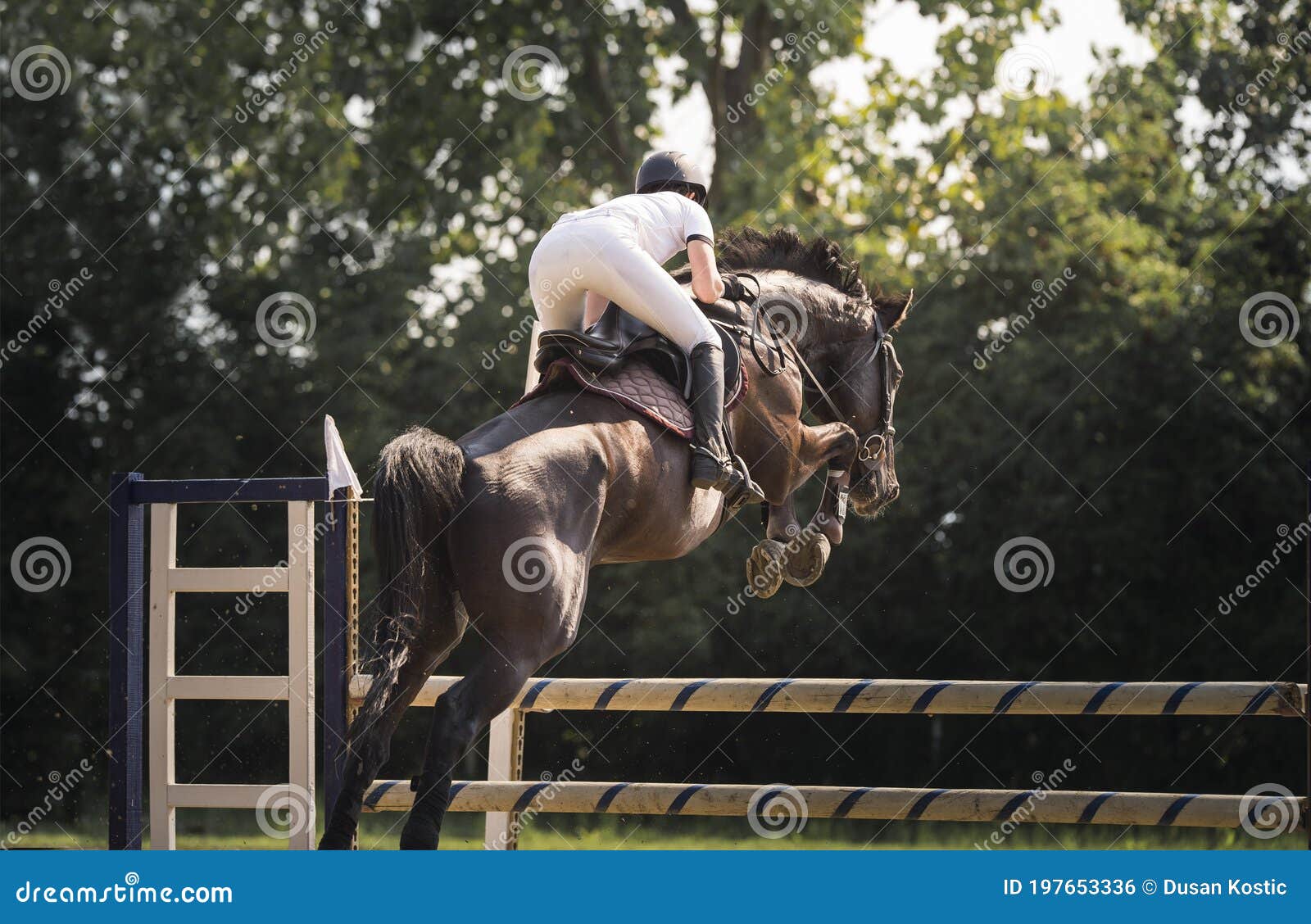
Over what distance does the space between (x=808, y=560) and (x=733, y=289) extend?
107 centimetres

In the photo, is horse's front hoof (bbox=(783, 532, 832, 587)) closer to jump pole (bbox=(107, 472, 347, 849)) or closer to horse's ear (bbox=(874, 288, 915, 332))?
horse's ear (bbox=(874, 288, 915, 332))

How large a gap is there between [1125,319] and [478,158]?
7.37 metres

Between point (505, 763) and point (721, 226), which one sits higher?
point (721, 226)

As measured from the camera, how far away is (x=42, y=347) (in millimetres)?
14438

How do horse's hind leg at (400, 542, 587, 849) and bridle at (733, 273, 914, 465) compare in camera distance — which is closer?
horse's hind leg at (400, 542, 587, 849)

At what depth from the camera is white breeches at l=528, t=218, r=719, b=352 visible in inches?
185

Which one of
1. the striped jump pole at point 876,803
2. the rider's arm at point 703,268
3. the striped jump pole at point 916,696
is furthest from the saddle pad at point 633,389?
the striped jump pole at point 876,803

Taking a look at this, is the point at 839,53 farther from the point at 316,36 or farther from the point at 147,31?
the point at 147,31

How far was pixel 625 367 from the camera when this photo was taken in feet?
15.6

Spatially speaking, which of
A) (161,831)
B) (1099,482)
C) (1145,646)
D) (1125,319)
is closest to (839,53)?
(1125,319)

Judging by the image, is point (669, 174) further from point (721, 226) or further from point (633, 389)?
point (721, 226)

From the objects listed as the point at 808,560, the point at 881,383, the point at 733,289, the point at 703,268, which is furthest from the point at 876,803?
the point at 703,268

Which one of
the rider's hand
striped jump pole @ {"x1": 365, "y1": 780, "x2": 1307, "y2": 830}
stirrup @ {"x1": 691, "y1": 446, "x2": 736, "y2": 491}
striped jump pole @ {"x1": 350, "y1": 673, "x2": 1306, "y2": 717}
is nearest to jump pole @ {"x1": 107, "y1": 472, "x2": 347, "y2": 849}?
striped jump pole @ {"x1": 350, "y1": 673, "x2": 1306, "y2": 717}

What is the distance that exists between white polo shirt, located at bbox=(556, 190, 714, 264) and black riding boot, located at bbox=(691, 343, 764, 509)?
0.42 metres
